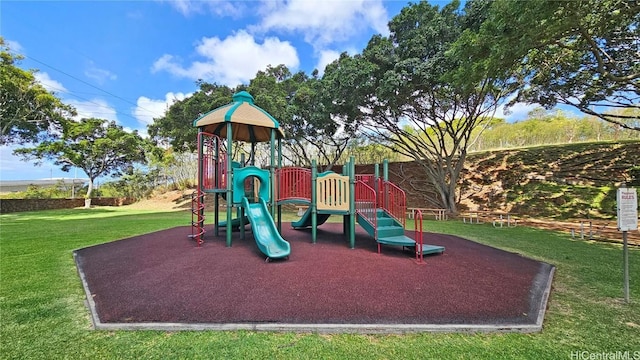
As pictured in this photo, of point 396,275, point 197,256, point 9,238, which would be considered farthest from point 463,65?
point 9,238

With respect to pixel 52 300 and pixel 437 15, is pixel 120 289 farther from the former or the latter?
pixel 437 15

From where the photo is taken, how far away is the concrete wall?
65.9 feet

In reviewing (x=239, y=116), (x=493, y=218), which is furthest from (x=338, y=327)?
(x=493, y=218)

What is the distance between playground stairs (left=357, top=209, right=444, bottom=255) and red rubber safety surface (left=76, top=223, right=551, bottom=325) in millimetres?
203

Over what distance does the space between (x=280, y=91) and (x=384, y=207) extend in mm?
12160

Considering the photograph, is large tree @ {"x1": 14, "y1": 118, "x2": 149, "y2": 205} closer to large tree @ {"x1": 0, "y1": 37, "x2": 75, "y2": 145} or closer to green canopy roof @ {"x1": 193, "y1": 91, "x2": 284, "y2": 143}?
large tree @ {"x1": 0, "y1": 37, "x2": 75, "y2": 145}

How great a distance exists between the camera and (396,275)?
4500 mm

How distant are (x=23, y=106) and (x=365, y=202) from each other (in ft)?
72.9

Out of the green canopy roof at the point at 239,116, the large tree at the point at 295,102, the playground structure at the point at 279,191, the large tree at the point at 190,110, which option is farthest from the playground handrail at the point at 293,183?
the large tree at the point at 190,110

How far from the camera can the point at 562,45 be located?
23.1ft

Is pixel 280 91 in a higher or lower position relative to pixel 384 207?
higher

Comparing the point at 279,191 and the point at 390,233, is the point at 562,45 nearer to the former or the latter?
the point at 390,233

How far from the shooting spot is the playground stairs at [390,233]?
5754 millimetres

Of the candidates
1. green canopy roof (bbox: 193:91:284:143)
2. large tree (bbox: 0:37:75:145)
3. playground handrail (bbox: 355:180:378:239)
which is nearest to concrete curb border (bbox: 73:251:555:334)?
playground handrail (bbox: 355:180:378:239)
